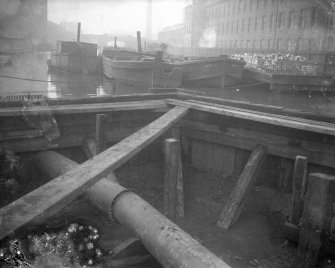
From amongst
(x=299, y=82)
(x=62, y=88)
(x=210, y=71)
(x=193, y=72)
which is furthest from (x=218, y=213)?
(x=62, y=88)

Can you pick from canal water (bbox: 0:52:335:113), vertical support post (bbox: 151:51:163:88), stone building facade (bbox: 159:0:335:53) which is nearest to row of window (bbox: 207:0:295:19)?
stone building facade (bbox: 159:0:335:53)

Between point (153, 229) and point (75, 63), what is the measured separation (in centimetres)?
1925

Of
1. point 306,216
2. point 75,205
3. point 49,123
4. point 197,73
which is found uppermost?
point 197,73

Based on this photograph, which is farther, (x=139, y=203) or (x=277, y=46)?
(x=277, y=46)

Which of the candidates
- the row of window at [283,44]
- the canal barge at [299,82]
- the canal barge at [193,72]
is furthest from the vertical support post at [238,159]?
the row of window at [283,44]

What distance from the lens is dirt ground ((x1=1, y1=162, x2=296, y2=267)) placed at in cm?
426

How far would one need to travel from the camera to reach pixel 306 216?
143 inches

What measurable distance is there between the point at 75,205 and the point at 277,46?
120ft

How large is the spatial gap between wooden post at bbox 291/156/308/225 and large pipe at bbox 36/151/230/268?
186 cm

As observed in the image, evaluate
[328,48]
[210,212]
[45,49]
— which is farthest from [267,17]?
[210,212]

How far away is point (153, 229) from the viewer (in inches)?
120

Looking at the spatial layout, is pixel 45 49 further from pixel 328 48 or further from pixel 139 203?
pixel 139 203

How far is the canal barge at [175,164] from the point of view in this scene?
3.10m

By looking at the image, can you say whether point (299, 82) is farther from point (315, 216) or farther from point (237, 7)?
point (237, 7)
